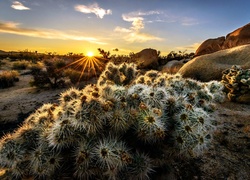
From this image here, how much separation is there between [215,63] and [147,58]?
7.50 meters

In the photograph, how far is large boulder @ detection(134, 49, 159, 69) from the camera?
634 inches

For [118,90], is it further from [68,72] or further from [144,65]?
[144,65]

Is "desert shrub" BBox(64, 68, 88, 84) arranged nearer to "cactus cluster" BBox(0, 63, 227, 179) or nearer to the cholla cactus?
the cholla cactus

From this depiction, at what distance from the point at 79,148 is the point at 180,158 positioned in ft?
4.99

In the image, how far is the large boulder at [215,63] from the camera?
30.3ft

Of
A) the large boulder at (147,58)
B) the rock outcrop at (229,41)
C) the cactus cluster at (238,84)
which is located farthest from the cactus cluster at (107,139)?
the rock outcrop at (229,41)

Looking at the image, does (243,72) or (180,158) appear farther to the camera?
(243,72)

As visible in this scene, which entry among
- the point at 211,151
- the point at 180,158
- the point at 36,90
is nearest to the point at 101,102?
the point at 180,158

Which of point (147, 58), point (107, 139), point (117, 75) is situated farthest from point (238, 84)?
point (147, 58)

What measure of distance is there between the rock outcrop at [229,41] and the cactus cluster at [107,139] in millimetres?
13826

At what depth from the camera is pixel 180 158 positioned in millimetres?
3160

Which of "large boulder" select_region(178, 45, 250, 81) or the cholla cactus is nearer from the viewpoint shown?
the cholla cactus

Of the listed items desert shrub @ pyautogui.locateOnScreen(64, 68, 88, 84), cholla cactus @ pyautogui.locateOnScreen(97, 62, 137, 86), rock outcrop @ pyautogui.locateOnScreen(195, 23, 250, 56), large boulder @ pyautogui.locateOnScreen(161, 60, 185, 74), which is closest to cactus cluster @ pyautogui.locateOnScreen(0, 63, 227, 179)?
cholla cactus @ pyautogui.locateOnScreen(97, 62, 137, 86)

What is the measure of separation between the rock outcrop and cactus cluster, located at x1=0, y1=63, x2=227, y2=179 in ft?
45.4
